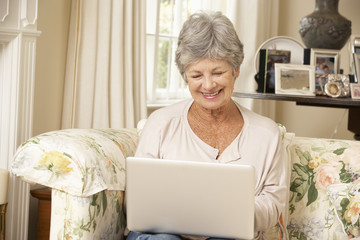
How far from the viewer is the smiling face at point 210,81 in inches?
73.6

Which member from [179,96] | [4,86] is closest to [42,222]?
[4,86]

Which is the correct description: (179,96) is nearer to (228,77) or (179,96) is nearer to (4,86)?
(4,86)

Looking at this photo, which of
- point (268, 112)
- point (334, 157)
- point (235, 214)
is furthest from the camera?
point (268, 112)

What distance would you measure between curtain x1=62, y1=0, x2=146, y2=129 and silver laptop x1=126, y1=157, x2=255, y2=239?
1447 mm

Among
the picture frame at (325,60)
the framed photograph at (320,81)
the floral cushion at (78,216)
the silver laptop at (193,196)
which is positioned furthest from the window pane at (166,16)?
the silver laptop at (193,196)

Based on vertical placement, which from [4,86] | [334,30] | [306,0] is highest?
[306,0]

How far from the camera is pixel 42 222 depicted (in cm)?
249

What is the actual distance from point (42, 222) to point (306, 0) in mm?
3069

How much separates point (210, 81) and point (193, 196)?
49 cm

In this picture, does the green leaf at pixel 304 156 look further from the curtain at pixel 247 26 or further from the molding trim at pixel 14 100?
the curtain at pixel 247 26

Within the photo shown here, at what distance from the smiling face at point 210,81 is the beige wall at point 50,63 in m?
1.10

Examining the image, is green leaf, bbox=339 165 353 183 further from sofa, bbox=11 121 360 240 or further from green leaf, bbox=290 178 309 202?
green leaf, bbox=290 178 309 202

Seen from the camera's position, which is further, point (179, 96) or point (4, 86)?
point (179, 96)

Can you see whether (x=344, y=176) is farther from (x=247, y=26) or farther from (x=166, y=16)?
(x=247, y=26)
